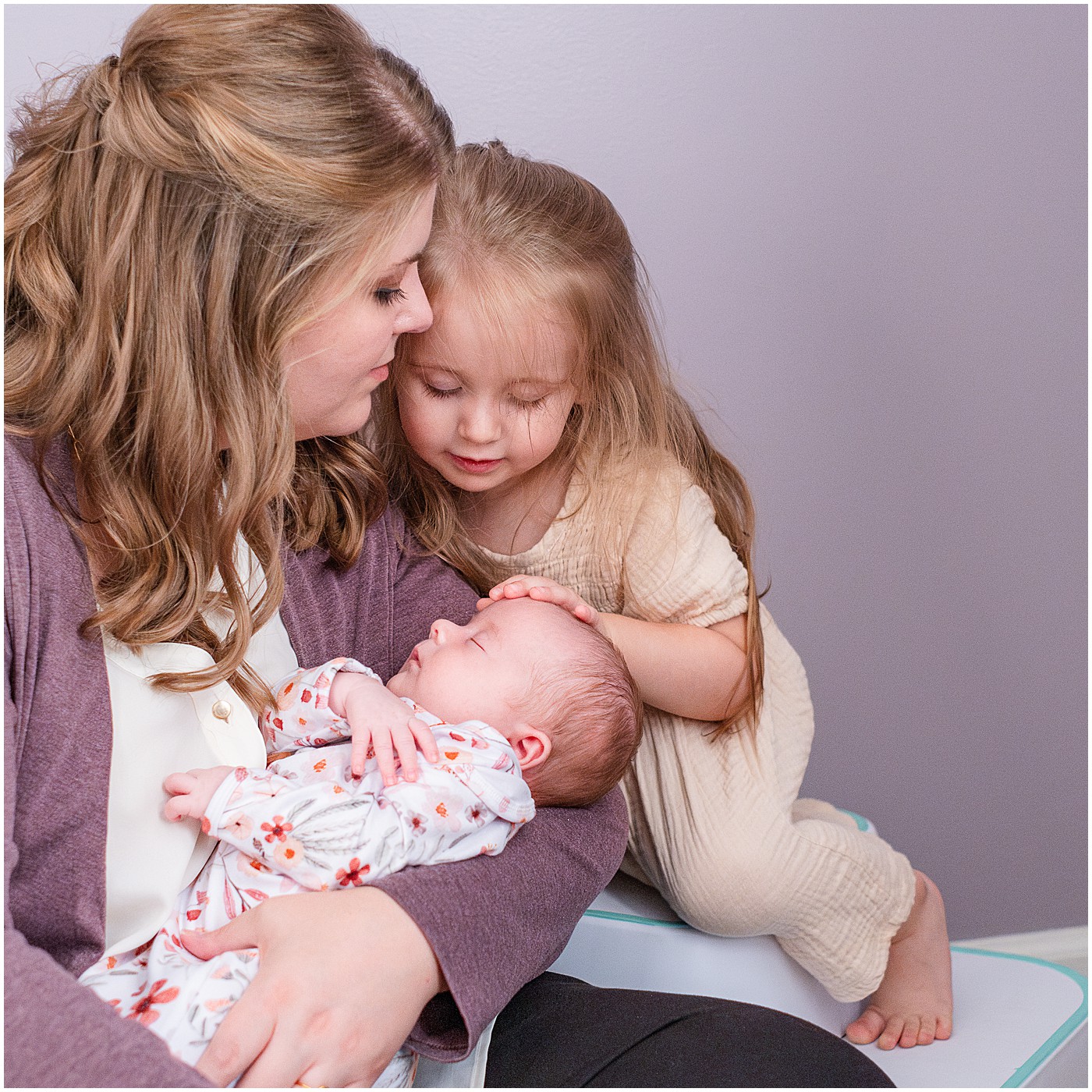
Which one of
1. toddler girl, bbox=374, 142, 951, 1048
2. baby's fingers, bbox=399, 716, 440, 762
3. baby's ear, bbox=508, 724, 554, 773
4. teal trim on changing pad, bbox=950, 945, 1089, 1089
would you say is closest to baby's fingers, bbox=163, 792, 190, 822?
baby's fingers, bbox=399, 716, 440, 762

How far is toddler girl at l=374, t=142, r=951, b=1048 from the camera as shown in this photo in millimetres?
1327

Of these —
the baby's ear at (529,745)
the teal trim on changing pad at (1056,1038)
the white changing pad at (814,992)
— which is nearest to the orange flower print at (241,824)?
the baby's ear at (529,745)

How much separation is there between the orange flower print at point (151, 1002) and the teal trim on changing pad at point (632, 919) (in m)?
0.59

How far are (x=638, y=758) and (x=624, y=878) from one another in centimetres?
19

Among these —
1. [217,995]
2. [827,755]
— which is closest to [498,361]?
[217,995]

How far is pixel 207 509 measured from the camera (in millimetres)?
1045

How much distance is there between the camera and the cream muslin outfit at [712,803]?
1396mm

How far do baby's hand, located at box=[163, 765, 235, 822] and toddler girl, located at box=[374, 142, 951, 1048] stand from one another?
1.30 feet

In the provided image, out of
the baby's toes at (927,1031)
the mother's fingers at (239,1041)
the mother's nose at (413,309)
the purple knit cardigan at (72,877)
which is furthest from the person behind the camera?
the baby's toes at (927,1031)

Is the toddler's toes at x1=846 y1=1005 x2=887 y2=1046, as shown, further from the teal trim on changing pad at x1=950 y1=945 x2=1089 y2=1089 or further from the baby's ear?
the baby's ear

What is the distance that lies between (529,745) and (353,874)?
0.78 ft

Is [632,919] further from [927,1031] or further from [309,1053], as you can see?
[309,1053]

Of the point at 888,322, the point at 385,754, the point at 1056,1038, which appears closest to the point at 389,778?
the point at 385,754

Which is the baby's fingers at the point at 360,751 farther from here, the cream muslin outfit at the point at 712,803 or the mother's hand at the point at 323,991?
the cream muslin outfit at the point at 712,803
